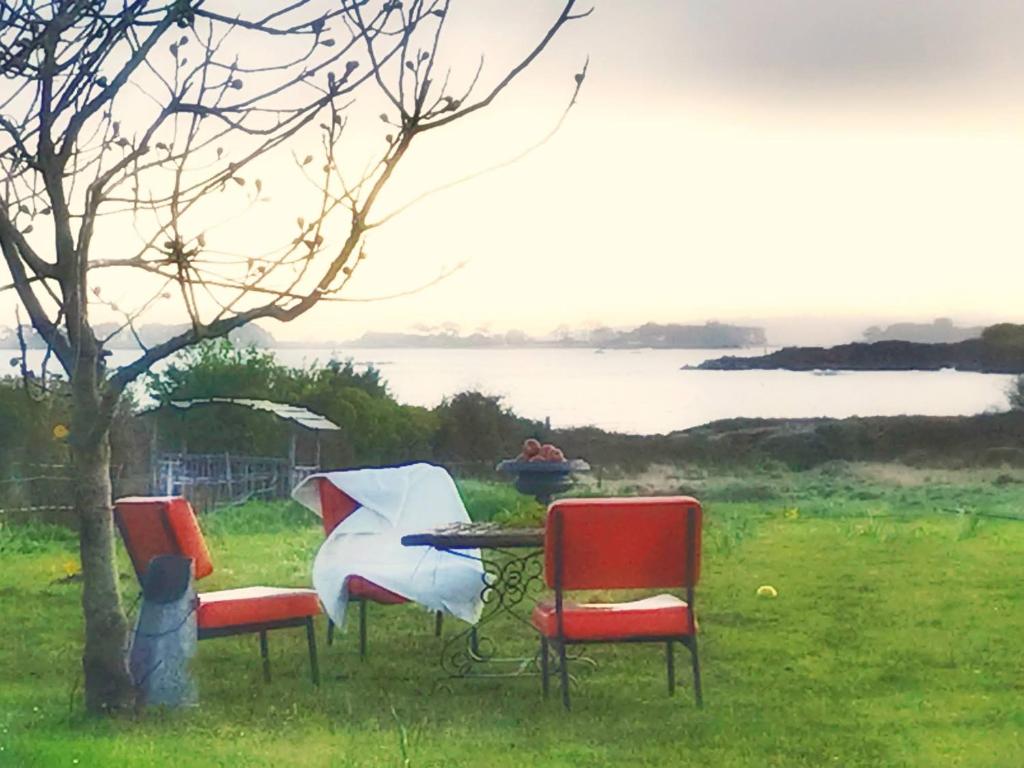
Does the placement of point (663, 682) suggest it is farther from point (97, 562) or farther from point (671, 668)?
point (97, 562)

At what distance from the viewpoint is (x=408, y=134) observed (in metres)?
3.84

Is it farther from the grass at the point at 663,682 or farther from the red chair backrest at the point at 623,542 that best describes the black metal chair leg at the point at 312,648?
the red chair backrest at the point at 623,542

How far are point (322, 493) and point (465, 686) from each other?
4.16 ft

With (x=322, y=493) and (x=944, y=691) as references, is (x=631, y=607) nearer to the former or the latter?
(x=944, y=691)

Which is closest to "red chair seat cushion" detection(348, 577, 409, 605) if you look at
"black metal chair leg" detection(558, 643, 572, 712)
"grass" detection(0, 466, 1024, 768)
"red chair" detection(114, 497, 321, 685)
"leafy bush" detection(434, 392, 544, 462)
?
"grass" detection(0, 466, 1024, 768)

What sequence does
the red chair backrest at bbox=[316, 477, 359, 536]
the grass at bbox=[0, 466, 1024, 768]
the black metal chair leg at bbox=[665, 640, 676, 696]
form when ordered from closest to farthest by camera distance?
1. the grass at bbox=[0, 466, 1024, 768]
2. the black metal chair leg at bbox=[665, 640, 676, 696]
3. the red chair backrest at bbox=[316, 477, 359, 536]

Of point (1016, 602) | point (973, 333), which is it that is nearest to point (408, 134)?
point (973, 333)

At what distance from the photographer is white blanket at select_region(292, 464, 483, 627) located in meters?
5.48

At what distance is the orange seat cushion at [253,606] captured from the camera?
4715 mm

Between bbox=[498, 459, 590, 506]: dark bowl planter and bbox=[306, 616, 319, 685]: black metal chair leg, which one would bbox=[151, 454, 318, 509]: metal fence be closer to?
bbox=[306, 616, 319, 685]: black metal chair leg

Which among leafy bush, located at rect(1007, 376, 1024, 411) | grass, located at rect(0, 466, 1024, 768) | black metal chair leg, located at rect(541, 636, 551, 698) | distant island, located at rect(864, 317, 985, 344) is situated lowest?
grass, located at rect(0, 466, 1024, 768)

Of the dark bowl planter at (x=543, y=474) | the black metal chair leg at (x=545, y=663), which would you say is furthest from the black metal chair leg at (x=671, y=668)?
the dark bowl planter at (x=543, y=474)

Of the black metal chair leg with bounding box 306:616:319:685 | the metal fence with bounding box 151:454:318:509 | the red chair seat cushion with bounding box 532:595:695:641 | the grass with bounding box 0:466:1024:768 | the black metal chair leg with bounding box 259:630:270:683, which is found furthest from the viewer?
the metal fence with bounding box 151:454:318:509

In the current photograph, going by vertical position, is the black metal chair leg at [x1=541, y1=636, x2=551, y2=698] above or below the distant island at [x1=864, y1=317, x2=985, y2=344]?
below
